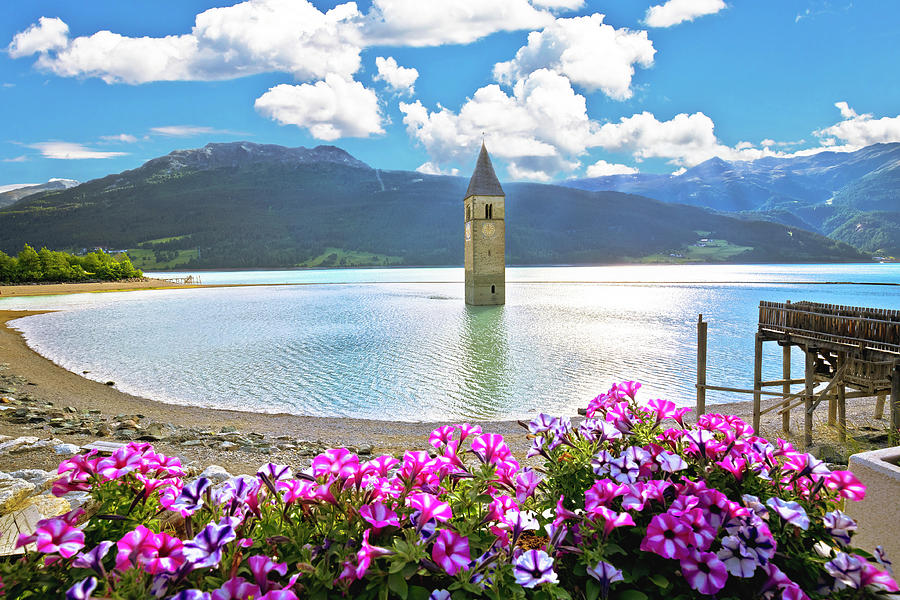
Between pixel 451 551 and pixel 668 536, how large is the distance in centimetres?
91

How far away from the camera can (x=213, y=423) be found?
586 inches

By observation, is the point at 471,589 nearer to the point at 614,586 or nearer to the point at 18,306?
the point at 614,586

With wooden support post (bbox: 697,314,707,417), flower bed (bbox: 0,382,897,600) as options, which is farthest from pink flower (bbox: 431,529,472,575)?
wooden support post (bbox: 697,314,707,417)

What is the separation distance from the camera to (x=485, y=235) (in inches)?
2207

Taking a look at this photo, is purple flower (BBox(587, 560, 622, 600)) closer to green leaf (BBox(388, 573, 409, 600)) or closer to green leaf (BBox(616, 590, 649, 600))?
green leaf (BBox(616, 590, 649, 600))

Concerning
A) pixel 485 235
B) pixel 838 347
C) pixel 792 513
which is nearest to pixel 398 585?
pixel 792 513


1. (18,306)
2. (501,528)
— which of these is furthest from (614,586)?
(18,306)

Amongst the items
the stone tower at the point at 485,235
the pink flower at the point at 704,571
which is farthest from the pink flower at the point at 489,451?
the stone tower at the point at 485,235

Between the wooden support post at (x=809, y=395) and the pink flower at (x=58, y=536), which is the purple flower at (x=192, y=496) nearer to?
the pink flower at (x=58, y=536)

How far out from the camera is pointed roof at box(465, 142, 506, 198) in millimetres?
56219

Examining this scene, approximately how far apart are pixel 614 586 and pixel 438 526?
0.85m

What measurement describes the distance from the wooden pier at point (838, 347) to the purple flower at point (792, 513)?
32.3 feet

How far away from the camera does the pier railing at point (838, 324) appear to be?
10.8 meters

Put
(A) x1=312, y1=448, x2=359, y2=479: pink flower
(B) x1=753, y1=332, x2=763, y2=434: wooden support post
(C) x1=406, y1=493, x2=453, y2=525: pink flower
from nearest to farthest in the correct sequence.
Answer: (C) x1=406, y1=493, x2=453, y2=525: pink flower, (A) x1=312, y1=448, x2=359, y2=479: pink flower, (B) x1=753, y1=332, x2=763, y2=434: wooden support post
